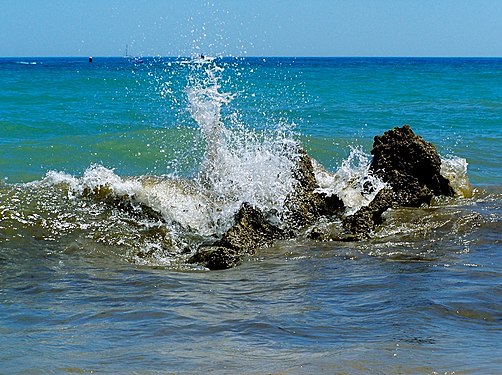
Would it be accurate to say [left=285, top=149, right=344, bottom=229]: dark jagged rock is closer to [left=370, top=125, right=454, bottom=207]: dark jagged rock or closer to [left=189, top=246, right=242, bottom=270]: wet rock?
[left=370, top=125, right=454, bottom=207]: dark jagged rock

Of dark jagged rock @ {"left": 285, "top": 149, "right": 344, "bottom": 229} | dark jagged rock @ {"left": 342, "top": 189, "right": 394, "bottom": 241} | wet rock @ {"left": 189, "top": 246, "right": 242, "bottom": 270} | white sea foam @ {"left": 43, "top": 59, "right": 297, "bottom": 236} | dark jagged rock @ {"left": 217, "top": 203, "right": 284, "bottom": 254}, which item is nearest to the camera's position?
wet rock @ {"left": 189, "top": 246, "right": 242, "bottom": 270}

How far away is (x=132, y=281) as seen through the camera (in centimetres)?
554

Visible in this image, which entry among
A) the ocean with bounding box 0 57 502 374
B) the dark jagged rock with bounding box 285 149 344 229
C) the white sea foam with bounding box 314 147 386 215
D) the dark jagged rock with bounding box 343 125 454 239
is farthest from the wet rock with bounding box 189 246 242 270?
the dark jagged rock with bounding box 343 125 454 239

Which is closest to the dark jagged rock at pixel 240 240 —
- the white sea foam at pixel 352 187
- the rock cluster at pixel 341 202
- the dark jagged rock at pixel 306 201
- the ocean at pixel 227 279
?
the rock cluster at pixel 341 202

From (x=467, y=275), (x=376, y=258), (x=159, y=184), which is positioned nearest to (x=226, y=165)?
(x=159, y=184)

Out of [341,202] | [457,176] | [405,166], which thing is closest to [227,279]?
[341,202]

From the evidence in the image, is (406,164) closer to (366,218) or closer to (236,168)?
(366,218)

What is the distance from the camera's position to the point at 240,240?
6.57m

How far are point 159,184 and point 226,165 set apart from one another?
83 cm

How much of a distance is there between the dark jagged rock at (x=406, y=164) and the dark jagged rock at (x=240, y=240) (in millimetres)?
1800

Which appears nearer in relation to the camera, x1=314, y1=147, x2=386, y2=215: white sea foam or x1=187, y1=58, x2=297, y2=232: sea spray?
x1=187, y1=58, x2=297, y2=232: sea spray

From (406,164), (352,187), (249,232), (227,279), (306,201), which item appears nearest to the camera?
(227,279)

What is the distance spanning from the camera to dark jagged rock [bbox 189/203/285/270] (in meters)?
6.05

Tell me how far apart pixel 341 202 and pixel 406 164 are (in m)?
1.03
